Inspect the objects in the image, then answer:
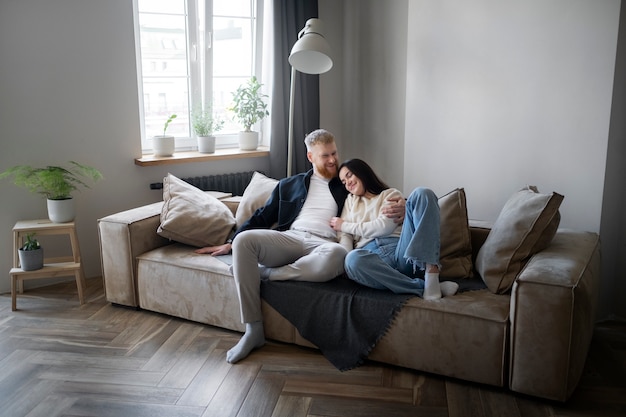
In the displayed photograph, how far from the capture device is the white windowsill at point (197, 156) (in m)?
3.81

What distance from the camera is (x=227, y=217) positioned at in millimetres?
3322

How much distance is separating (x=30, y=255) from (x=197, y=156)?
1271 mm

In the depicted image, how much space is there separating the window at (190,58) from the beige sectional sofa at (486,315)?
49.4 inches

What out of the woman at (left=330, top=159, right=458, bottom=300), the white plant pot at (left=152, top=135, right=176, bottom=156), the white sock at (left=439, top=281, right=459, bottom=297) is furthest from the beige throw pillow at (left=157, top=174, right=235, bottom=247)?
the white sock at (left=439, top=281, right=459, bottom=297)

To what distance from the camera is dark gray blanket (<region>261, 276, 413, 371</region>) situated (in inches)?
97.8

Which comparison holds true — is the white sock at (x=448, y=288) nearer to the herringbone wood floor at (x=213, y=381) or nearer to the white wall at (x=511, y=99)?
the herringbone wood floor at (x=213, y=381)

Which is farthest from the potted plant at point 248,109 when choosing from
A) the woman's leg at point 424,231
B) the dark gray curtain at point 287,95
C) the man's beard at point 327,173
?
the woman's leg at point 424,231

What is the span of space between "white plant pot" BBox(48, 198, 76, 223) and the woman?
1570 mm

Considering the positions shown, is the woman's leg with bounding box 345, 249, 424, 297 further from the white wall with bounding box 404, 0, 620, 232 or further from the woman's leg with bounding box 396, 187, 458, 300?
the white wall with bounding box 404, 0, 620, 232

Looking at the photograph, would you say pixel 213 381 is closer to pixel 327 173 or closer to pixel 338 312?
pixel 338 312

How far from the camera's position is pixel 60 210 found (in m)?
3.30

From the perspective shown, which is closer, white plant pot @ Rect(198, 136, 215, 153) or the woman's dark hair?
the woman's dark hair

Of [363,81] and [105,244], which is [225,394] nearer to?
[105,244]

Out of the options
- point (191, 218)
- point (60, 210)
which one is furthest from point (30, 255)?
point (191, 218)
